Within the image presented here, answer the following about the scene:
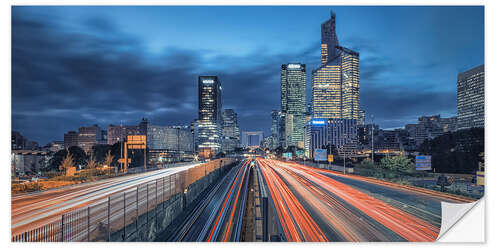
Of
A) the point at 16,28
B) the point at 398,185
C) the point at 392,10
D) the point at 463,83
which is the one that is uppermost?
the point at 392,10

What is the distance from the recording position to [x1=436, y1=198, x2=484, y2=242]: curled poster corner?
10.6 meters

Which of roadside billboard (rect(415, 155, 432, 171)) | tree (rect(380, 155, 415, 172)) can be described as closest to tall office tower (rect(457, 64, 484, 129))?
roadside billboard (rect(415, 155, 432, 171))

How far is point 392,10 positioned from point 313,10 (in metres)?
3.34

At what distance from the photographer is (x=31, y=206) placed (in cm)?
1484

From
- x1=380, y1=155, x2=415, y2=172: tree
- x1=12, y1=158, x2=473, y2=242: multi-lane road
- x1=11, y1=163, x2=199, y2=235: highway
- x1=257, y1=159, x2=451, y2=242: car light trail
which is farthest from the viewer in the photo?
x1=380, y1=155, x2=415, y2=172: tree

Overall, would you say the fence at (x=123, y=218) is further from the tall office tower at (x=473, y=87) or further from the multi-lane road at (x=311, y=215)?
the tall office tower at (x=473, y=87)

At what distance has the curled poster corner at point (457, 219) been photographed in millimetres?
10578

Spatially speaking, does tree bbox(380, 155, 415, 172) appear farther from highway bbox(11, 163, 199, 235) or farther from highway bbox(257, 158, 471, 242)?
highway bbox(11, 163, 199, 235)

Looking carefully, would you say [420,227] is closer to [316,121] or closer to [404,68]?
[404,68]

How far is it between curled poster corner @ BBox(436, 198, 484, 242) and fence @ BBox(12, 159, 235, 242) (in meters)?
11.3

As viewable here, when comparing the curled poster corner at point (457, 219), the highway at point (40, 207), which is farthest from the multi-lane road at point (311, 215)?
the curled poster corner at point (457, 219)

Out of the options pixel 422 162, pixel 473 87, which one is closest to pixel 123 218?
pixel 473 87

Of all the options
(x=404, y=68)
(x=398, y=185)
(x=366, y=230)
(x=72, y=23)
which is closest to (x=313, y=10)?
(x=404, y=68)

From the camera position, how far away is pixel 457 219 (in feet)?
38.6
